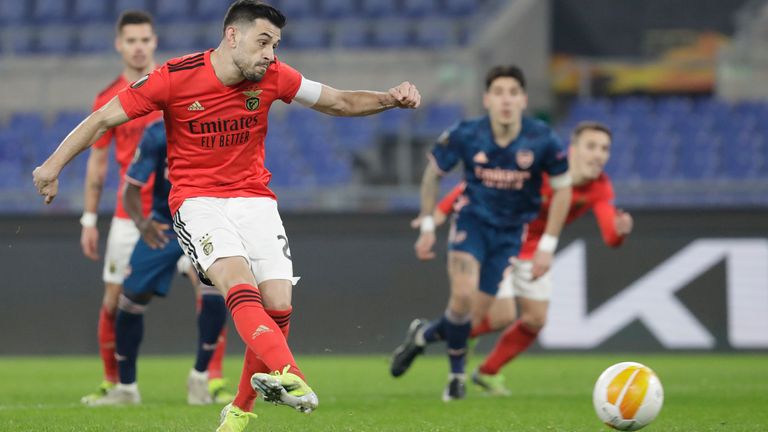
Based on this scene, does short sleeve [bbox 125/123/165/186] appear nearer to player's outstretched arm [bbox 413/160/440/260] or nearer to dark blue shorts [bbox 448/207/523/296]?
player's outstretched arm [bbox 413/160/440/260]

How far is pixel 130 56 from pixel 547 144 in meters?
2.88

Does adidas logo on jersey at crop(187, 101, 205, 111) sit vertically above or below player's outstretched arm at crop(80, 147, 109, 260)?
above

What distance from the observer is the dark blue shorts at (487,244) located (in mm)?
8375

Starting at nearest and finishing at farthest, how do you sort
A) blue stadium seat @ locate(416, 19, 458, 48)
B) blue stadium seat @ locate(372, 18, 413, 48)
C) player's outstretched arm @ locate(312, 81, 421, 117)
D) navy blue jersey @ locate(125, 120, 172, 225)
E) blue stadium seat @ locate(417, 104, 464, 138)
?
player's outstretched arm @ locate(312, 81, 421, 117), navy blue jersey @ locate(125, 120, 172, 225), blue stadium seat @ locate(417, 104, 464, 138), blue stadium seat @ locate(416, 19, 458, 48), blue stadium seat @ locate(372, 18, 413, 48)

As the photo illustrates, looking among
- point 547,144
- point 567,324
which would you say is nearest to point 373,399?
point 547,144

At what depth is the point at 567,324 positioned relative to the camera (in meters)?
12.7

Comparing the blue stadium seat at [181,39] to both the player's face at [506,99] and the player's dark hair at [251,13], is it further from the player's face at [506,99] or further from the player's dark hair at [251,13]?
the player's dark hair at [251,13]

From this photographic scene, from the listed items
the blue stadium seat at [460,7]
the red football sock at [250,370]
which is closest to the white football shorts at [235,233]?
the red football sock at [250,370]

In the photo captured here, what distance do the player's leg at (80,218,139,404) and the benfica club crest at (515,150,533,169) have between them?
265cm

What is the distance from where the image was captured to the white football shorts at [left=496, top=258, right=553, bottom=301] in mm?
9188

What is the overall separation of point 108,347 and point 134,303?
530mm

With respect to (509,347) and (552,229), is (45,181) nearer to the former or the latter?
(552,229)

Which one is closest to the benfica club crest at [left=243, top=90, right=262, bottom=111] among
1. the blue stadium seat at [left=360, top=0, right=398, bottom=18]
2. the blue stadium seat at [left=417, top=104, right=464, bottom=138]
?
the blue stadium seat at [left=417, top=104, right=464, bottom=138]

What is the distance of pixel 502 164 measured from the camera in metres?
8.36
